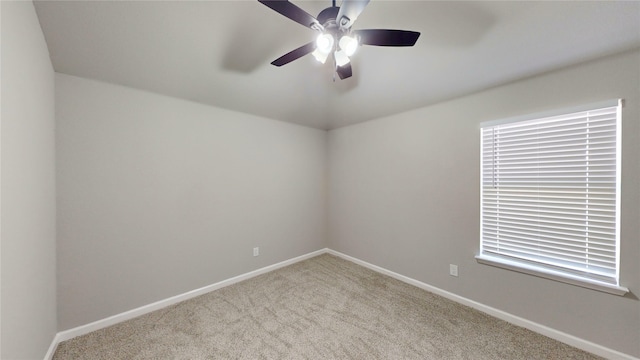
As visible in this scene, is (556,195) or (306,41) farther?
(556,195)

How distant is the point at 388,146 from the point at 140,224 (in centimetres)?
300

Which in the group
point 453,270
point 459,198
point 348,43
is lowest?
point 453,270

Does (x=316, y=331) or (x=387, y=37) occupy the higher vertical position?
(x=387, y=37)

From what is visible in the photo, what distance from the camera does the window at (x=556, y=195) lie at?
1.67m

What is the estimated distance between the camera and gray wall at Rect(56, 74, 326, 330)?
188 cm

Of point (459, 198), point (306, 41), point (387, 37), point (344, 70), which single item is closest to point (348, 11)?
point (387, 37)

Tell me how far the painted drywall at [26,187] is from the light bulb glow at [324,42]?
1398mm

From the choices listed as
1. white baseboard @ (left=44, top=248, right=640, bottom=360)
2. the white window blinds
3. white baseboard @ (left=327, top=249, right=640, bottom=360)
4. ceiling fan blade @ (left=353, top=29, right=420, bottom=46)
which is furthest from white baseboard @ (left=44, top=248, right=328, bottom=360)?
ceiling fan blade @ (left=353, top=29, right=420, bottom=46)

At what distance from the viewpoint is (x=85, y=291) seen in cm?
191

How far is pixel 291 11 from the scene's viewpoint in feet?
3.53

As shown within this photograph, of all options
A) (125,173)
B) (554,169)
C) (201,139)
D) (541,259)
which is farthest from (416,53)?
(125,173)

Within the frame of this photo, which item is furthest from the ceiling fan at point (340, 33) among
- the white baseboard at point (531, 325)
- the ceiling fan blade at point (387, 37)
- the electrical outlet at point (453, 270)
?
the white baseboard at point (531, 325)

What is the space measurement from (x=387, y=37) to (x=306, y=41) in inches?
27.9

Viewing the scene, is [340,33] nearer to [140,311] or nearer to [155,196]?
[155,196]
